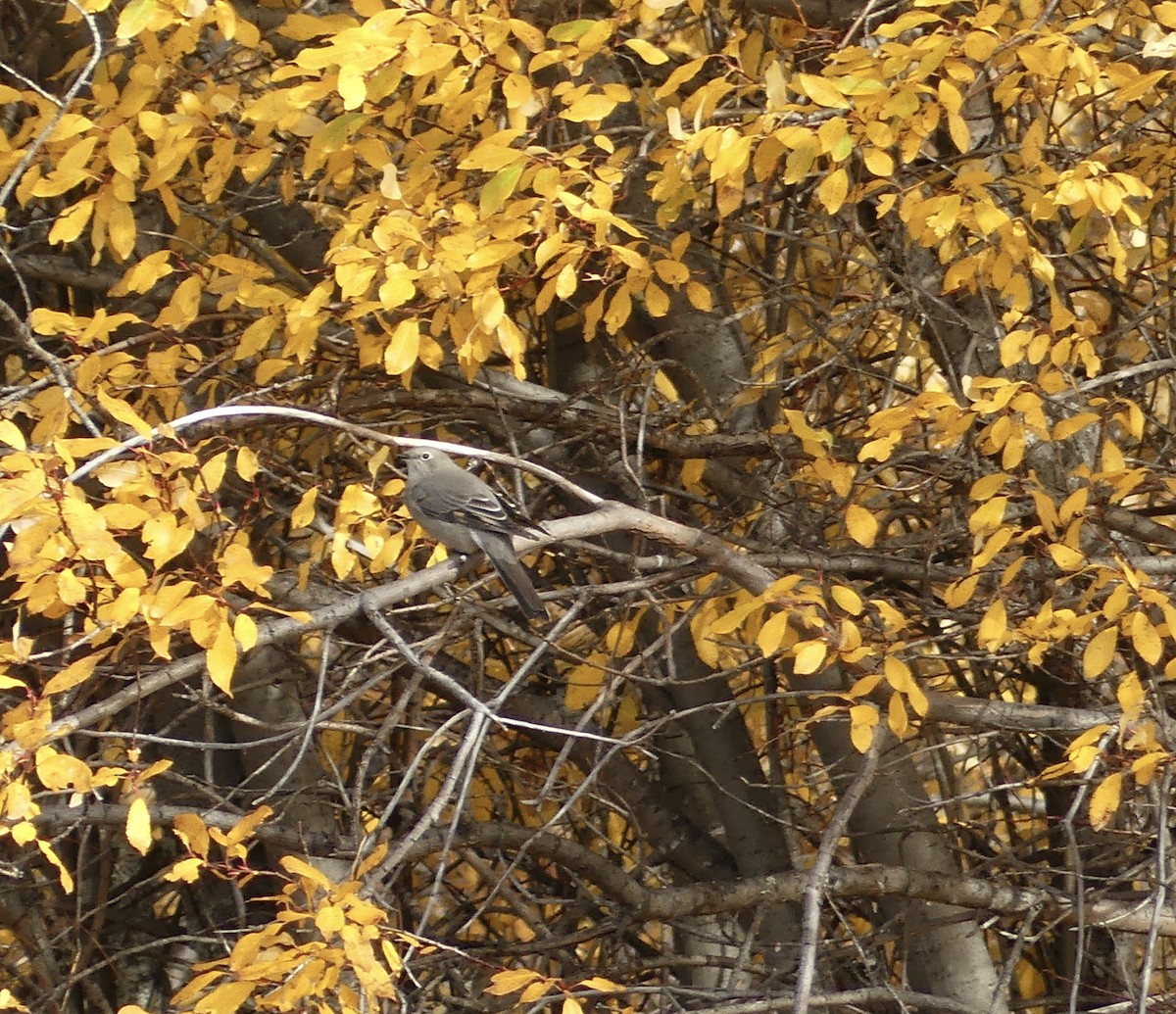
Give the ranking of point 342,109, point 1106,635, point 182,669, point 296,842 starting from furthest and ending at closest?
1. point 296,842
2. point 342,109
3. point 1106,635
4. point 182,669

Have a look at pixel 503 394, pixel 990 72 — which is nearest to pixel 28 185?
pixel 503 394

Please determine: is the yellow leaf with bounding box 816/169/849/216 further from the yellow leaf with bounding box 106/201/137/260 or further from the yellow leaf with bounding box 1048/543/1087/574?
the yellow leaf with bounding box 106/201/137/260

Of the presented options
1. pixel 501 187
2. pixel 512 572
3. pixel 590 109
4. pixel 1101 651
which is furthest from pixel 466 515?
pixel 1101 651

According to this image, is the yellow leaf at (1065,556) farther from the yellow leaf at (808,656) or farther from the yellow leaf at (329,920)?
the yellow leaf at (329,920)

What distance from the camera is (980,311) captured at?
5.07m

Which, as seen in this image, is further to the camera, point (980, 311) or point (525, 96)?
point (980, 311)

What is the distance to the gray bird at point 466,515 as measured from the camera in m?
4.48

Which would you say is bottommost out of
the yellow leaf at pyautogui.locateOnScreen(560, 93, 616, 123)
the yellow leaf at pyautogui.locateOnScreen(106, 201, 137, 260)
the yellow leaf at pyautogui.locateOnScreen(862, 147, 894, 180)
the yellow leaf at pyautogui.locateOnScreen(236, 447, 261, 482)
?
the yellow leaf at pyautogui.locateOnScreen(236, 447, 261, 482)

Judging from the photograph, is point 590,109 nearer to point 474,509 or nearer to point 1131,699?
point 474,509

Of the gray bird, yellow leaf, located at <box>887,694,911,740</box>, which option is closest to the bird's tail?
the gray bird

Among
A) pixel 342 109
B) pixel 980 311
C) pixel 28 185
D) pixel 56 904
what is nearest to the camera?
pixel 28 185

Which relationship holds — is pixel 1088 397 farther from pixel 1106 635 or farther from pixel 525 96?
pixel 525 96

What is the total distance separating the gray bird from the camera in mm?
4484

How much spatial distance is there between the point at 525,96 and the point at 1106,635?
1.92 m
